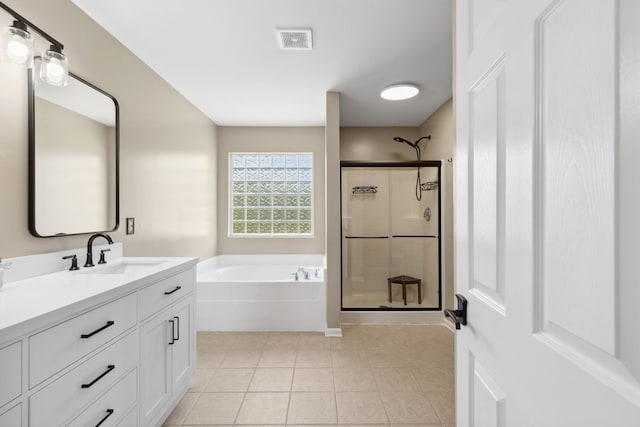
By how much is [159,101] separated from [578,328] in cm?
321

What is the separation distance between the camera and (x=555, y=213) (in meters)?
0.52

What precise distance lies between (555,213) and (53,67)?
86.9 inches

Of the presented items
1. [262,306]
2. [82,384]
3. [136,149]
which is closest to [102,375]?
[82,384]

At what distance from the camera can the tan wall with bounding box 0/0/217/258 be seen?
1.46m

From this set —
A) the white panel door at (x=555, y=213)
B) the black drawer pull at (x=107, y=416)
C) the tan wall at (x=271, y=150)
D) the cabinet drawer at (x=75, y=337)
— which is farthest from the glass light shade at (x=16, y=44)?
the tan wall at (x=271, y=150)

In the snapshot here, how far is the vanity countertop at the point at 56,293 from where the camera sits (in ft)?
2.96

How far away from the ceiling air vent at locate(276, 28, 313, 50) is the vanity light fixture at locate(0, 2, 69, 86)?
1.28 m

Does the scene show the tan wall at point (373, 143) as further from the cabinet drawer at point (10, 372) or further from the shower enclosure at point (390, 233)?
the cabinet drawer at point (10, 372)

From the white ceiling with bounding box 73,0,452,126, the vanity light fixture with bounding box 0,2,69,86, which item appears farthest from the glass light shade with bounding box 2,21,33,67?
the white ceiling with bounding box 73,0,452,126

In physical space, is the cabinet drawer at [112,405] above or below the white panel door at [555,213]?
below

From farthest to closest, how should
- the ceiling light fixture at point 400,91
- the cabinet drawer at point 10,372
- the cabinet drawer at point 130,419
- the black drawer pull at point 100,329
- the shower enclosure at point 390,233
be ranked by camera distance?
the shower enclosure at point 390,233
the ceiling light fixture at point 400,91
the cabinet drawer at point 130,419
the black drawer pull at point 100,329
the cabinet drawer at point 10,372

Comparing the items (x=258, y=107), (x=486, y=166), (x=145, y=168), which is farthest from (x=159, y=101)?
(x=486, y=166)

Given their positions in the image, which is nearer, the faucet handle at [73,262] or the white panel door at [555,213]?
the white panel door at [555,213]

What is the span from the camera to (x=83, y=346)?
3.62ft
